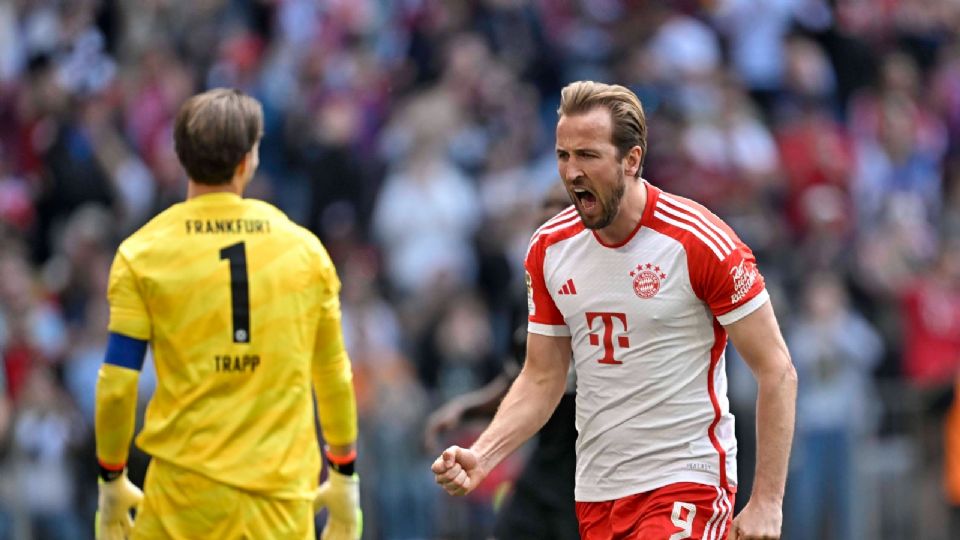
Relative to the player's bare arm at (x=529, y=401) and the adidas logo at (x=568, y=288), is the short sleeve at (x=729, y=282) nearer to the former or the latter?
the adidas logo at (x=568, y=288)

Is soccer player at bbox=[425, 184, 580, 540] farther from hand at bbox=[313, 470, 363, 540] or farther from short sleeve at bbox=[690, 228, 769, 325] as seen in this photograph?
short sleeve at bbox=[690, 228, 769, 325]

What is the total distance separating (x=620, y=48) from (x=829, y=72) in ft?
7.70

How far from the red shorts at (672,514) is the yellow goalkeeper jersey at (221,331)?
1.26 m

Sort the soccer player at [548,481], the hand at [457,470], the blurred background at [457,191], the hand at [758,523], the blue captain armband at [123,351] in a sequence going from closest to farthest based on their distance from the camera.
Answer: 1. the hand at [758,523]
2. the hand at [457,470]
3. the blue captain armband at [123,351]
4. the soccer player at [548,481]
5. the blurred background at [457,191]

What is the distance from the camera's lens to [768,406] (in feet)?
20.4

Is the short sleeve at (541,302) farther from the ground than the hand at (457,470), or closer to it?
farther from the ground

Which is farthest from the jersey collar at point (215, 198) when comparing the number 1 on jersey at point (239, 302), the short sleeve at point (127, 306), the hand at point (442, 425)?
the hand at point (442, 425)

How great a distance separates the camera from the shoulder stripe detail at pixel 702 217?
6.32 m

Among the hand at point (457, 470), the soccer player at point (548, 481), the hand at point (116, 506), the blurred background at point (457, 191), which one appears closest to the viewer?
the hand at point (457, 470)

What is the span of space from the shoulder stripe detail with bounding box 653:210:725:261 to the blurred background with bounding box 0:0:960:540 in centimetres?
579

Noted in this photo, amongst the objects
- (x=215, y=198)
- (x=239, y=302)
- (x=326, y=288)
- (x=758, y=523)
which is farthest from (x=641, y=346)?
(x=215, y=198)

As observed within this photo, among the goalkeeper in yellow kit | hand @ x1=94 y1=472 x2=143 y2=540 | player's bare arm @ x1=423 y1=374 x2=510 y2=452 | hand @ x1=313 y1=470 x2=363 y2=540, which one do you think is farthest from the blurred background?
the goalkeeper in yellow kit

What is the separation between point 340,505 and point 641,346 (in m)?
1.50

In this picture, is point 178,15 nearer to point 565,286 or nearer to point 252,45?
point 252,45
